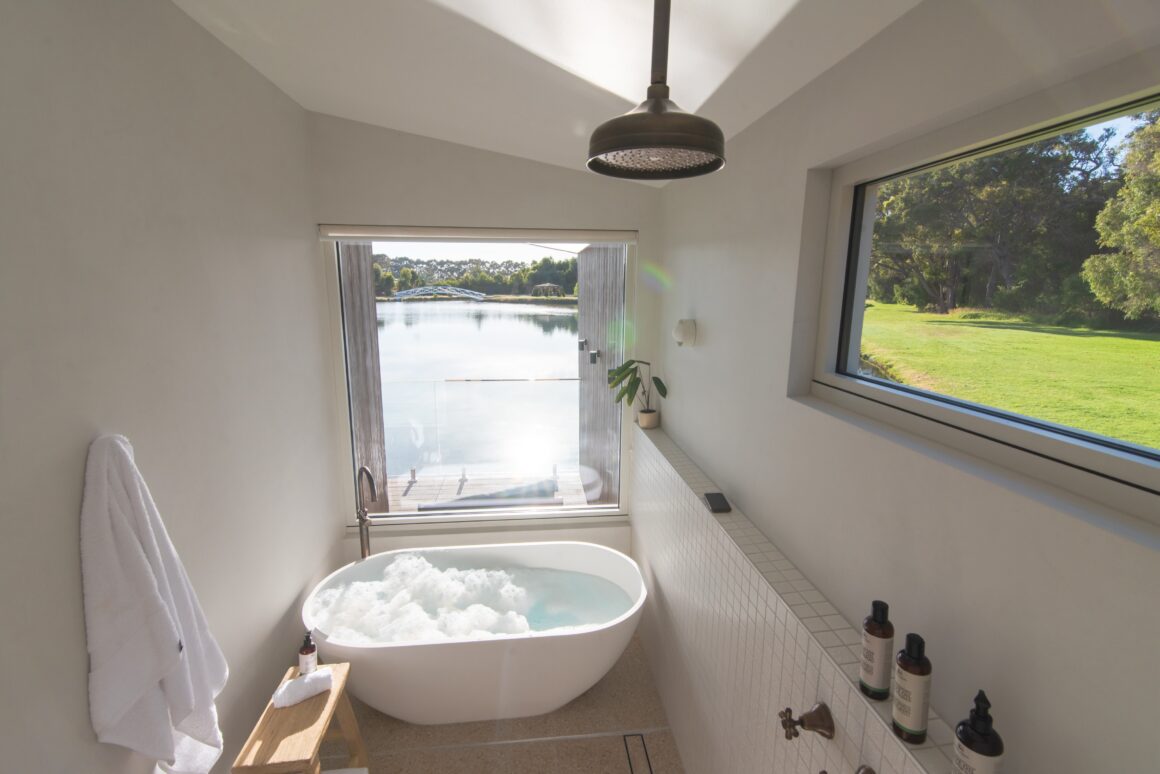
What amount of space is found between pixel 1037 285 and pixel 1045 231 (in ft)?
0.30

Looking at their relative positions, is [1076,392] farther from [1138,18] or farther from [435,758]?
[435,758]

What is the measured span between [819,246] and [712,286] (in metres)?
0.72

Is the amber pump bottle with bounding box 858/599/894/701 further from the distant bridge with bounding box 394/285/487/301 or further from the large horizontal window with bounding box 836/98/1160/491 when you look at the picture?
the distant bridge with bounding box 394/285/487/301

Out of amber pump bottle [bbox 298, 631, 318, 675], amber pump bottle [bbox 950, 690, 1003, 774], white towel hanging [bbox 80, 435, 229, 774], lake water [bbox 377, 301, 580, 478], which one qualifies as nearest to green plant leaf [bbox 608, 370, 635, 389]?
lake water [bbox 377, 301, 580, 478]

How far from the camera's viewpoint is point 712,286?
2.22 meters

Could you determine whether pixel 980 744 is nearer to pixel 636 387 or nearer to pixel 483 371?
pixel 636 387

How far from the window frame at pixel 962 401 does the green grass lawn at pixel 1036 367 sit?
30 mm

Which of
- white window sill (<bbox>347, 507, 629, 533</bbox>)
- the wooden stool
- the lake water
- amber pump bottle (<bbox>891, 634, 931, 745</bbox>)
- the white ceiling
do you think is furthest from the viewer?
white window sill (<bbox>347, 507, 629, 533</bbox>)

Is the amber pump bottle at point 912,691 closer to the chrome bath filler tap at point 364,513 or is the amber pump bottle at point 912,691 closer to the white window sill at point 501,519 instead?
the white window sill at point 501,519

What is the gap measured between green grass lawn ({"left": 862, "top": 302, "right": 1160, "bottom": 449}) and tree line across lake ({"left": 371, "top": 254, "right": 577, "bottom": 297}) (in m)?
2.24

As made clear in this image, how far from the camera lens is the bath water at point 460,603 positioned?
2.55m

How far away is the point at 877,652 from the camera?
0.98 meters

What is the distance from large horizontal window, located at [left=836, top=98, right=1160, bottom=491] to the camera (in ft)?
2.48

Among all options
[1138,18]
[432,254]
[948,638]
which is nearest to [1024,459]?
[948,638]
